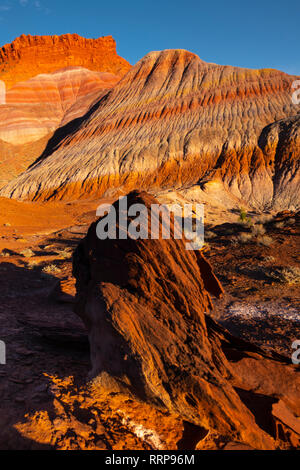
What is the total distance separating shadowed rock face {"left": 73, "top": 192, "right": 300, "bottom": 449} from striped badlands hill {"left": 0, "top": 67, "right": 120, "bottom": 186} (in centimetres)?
5702

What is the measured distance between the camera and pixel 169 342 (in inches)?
128

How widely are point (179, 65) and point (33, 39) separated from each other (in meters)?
87.4

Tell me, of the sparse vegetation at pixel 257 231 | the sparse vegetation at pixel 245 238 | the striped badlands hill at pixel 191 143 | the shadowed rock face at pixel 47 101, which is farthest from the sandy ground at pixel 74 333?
the shadowed rock face at pixel 47 101

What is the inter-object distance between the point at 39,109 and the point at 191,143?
54872 millimetres

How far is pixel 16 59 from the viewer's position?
9700 cm

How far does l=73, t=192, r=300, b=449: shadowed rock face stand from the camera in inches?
115

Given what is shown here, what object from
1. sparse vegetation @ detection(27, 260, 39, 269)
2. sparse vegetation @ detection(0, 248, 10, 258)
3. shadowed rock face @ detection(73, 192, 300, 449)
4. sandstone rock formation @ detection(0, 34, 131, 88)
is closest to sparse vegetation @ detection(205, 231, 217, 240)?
sparse vegetation @ detection(27, 260, 39, 269)

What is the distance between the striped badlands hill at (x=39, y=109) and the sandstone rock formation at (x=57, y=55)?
48.3ft

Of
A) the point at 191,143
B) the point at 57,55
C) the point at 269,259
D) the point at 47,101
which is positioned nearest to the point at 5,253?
the point at 269,259

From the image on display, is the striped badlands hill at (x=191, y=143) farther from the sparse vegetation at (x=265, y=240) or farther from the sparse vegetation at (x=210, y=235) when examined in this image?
the sparse vegetation at (x=265, y=240)

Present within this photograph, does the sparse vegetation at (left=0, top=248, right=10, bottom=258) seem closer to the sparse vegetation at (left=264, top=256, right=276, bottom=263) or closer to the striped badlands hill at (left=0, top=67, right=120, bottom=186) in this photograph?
the sparse vegetation at (left=264, top=256, right=276, bottom=263)

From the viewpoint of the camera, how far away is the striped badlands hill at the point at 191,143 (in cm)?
3028

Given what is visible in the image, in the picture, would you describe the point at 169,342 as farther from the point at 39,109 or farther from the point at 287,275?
the point at 39,109
